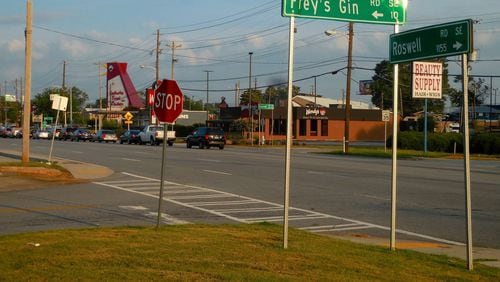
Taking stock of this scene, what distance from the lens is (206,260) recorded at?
7.39m

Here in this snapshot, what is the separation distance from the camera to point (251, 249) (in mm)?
8250

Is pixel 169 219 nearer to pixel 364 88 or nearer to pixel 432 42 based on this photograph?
pixel 432 42

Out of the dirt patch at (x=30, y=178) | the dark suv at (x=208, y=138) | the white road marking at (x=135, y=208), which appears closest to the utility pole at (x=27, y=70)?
the dirt patch at (x=30, y=178)

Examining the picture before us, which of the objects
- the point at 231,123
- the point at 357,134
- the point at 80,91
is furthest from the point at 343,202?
the point at 80,91

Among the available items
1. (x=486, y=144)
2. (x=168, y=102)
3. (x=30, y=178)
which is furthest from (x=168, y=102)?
(x=486, y=144)

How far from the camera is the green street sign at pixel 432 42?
7.51 meters

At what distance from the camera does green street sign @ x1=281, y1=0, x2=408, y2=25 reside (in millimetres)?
8227

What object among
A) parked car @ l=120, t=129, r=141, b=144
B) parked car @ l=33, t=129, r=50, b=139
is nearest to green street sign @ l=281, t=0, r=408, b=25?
parked car @ l=120, t=129, r=141, b=144

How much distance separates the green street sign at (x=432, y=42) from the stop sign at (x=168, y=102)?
10.9ft

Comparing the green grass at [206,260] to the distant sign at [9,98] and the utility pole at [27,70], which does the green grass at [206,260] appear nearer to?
the utility pole at [27,70]

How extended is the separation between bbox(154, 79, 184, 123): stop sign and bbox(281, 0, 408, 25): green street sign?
2.54m

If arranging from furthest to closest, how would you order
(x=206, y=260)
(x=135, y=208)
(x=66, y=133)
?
(x=66, y=133) < (x=135, y=208) < (x=206, y=260)

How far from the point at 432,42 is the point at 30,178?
17.2 m

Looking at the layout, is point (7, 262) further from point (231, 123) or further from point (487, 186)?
point (231, 123)
